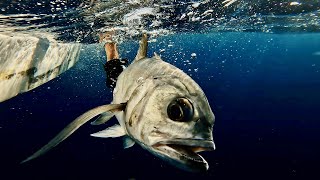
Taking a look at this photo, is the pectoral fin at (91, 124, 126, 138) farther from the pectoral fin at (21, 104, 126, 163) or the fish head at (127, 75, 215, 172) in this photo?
the pectoral fin at (21, 104, 126, 163)

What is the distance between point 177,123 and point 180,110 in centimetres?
13

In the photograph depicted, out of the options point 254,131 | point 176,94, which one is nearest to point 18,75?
point 176,94

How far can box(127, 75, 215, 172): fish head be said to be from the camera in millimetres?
2471

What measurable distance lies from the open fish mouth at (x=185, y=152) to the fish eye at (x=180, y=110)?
0.71 ft

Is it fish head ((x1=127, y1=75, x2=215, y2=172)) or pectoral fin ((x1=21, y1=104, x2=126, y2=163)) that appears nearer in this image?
pectoral fin ((x1=21, y1=104, x2=126, y2=163))

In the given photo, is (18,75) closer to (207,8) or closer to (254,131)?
(207,8)

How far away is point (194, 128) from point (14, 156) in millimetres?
23570

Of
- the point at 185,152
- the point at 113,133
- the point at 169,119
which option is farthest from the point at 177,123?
the point at 113,133

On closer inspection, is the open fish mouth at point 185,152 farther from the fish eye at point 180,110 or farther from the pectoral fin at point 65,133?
the pectoral fin at point 65,133

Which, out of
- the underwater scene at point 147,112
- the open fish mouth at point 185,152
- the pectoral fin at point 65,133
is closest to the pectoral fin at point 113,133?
the underwater scene at point 147,112


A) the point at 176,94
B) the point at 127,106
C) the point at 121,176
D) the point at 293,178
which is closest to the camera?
the point at 176,94

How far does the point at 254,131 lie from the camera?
23109 millimetres

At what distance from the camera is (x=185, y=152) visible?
98.6 inches

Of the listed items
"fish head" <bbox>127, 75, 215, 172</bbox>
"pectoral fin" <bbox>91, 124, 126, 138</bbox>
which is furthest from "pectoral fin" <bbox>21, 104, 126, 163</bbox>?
"pectoral fin" <bbox>91, 124, 126, 138</bbox>
